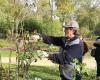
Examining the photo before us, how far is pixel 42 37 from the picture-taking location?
19.1 ft

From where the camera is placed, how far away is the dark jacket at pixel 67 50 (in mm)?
5412

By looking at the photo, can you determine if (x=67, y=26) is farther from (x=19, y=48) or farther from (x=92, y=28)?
(x=92, y=28)

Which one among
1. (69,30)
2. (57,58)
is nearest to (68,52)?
(57,58)

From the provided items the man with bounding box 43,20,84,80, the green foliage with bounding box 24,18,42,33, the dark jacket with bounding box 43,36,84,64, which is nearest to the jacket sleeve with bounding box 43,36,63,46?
the dark jacket with bounding box 43,36,84,64

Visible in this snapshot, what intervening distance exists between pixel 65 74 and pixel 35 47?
0.59 meters

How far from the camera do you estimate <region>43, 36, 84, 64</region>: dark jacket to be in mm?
5412

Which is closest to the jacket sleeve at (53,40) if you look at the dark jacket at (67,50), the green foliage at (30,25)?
the dark jacket at (67,50)

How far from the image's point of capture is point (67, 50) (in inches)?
218

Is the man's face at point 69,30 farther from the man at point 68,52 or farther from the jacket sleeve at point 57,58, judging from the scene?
the jacket sleeve at point 57,58

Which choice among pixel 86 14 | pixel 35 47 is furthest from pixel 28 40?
pixel 86 14

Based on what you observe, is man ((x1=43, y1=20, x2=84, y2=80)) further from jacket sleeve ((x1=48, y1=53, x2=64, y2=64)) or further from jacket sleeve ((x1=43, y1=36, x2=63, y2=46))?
jacket sleeve ((x1=43, y1=36, x2=63, y2=46))

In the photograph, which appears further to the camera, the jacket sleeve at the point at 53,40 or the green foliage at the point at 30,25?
the green foliage at the point at 30,25

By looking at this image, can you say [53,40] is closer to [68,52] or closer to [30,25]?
[68,52]

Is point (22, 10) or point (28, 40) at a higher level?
point (22, 10)
